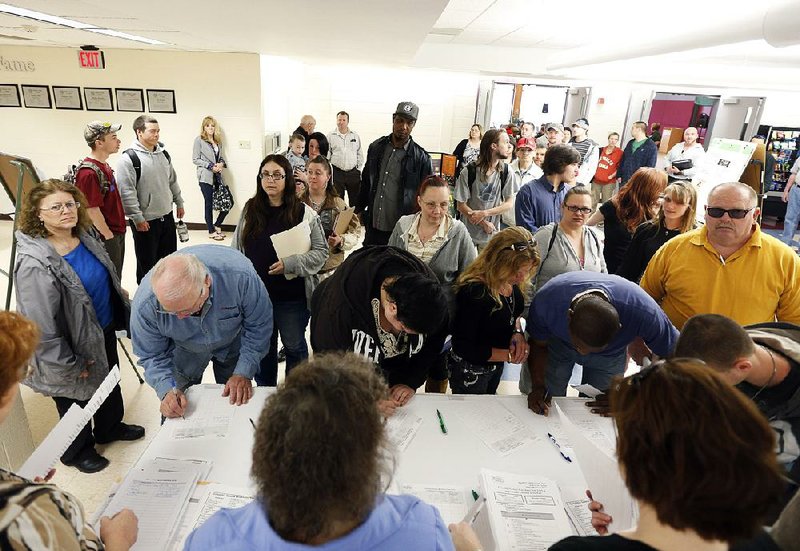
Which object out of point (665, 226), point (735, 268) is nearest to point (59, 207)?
point (735, 268)

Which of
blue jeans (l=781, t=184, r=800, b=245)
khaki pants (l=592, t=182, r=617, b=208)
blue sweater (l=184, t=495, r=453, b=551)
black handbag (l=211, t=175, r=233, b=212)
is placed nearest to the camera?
blue sweater (l=184, t=495, r=453, b=551)

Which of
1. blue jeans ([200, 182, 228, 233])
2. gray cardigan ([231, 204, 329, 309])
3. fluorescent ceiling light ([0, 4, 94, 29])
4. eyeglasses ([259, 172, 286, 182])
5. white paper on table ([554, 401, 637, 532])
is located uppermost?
fluorescent ceiling light ([0, 4, 94, 29])

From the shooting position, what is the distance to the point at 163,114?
6.07 metres

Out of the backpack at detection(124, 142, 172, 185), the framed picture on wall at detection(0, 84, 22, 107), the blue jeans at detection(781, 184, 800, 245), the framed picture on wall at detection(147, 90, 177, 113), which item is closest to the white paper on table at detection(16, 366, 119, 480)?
the backpack at detection(124, 142, 172, 185)

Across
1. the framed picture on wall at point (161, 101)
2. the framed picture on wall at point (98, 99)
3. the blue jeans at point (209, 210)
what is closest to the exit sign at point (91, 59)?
the framed picture on wall at point (98, 99)

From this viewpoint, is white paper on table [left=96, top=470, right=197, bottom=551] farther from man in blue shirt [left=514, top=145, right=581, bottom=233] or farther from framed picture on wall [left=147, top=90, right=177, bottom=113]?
framed picture on wall [left=147, top=90, right=177, bottom=113]

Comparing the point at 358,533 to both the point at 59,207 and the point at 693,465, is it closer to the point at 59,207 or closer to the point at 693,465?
the point at 693,465

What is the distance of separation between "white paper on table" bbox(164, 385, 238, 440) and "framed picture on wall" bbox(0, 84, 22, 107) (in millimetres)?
6474

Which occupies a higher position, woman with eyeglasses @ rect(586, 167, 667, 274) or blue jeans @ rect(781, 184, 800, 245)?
woman with eyeglasses @ rect(586, 167, 667, 274)

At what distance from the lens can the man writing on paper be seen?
175cm

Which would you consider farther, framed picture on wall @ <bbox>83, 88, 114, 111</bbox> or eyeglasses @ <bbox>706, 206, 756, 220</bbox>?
framed picture on wall @ <bbox>83, 88, 114, 111</bbox>

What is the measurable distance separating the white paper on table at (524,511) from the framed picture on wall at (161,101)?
20.6 ft

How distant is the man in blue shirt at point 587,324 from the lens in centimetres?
168

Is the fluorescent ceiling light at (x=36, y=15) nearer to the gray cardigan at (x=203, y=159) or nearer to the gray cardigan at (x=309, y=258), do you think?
the gray cardigan at (x=309, y=258)
